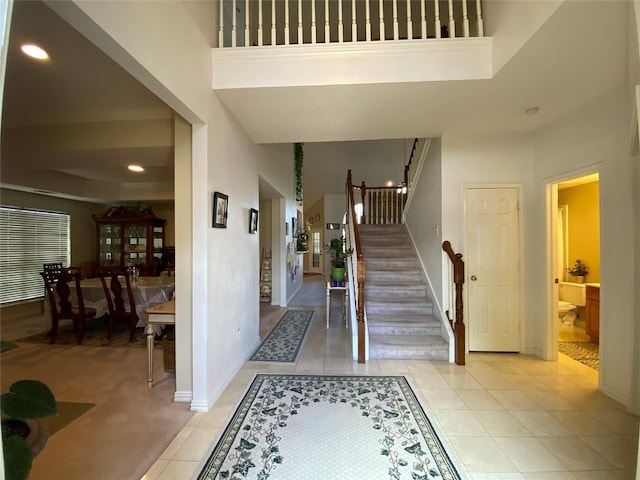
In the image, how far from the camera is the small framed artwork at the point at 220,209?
238cm

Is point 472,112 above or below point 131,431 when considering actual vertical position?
above

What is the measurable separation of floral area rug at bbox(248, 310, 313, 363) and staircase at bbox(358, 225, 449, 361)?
975 mm

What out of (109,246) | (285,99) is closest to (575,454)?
(285,99)

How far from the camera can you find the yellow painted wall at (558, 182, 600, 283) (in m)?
4.23

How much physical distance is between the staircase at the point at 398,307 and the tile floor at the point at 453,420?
160 mm

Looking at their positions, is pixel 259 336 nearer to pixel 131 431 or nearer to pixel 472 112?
pixel 131 431

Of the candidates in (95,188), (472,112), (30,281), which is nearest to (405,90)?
(472,112)

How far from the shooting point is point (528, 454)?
5.86ft

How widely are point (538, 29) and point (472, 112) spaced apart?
1073 millimetres

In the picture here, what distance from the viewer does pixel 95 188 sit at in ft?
19.0

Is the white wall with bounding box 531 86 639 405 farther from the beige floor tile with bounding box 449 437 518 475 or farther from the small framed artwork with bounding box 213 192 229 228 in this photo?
the small framed artwork with bounding box 213 192 229 228

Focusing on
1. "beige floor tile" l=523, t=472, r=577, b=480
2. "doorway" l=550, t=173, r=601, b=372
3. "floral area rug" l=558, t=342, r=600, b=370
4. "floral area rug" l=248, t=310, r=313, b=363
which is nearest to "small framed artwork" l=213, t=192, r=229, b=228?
"floral area rug" l=248, t=310, r=313, b=363

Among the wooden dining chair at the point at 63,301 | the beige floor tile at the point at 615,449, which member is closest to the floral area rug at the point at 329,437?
the beige floor tile at the point at 615,449

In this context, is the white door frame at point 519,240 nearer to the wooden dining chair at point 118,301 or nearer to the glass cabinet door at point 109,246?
the wooden dining chair at point 118,301
